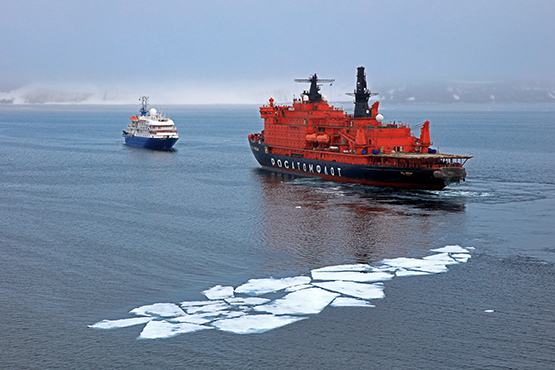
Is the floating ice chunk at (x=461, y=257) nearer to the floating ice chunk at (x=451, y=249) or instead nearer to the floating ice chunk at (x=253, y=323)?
the floating ice chunk at (x=451, y=249)

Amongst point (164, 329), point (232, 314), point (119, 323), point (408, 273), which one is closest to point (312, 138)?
point (408, 273)

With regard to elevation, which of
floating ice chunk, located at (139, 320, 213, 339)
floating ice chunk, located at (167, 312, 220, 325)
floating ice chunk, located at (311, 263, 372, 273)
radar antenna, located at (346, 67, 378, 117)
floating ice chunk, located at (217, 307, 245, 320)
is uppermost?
radar antenna, located at (346, 67, 378, 117)

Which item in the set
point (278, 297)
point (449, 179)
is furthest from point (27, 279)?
point (449, 179)

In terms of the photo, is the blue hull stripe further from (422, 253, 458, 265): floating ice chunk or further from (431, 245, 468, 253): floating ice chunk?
(422, 253, 458, 265): floating ice chunk

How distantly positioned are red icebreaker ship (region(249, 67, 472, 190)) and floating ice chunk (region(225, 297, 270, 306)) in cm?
3253

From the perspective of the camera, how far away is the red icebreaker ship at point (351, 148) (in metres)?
57.5

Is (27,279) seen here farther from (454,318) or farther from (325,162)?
(325,162)

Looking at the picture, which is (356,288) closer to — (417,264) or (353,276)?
Answer: (353,276)

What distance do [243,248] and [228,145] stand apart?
81.4 meters

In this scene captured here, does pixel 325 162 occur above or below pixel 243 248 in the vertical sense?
above

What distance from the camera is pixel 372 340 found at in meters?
23.7

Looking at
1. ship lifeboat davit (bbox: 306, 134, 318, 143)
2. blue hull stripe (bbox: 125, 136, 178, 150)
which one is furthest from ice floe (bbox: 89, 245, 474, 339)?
blue hull stripe (bbox: 125, 136, 178, 150)

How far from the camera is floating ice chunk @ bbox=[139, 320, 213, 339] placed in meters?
23.7

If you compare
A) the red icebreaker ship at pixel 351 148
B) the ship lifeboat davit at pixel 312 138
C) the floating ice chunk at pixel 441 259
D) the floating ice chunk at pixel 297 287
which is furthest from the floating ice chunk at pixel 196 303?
the ship lifeboat davit at pixel 312 138
